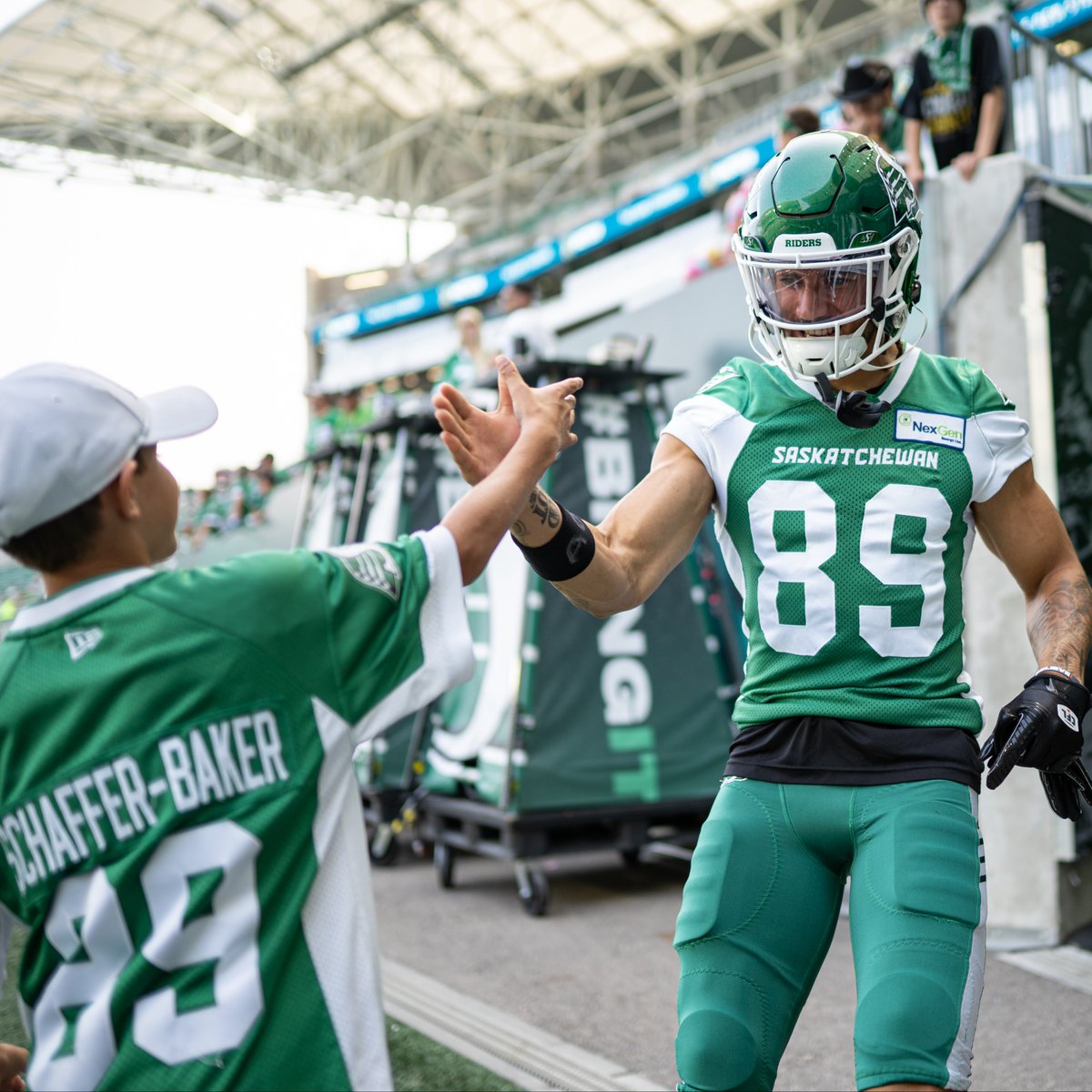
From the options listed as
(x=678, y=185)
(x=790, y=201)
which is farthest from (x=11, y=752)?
(x=678, y=185)

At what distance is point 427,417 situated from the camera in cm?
643

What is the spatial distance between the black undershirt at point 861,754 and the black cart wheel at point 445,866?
175 inches

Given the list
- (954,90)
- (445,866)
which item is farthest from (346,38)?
(445,866)

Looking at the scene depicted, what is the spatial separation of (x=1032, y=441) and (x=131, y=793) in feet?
14.1

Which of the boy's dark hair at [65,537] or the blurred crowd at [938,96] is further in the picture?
the blurred crowd at [938,96]

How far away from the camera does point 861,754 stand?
2.15 meters

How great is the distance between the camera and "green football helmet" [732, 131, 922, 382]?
90.7 inches

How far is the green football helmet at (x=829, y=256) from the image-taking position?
7.55 feet

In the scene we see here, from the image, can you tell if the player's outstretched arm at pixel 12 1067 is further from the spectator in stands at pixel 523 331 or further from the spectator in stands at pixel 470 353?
the spectator in stands at pixel 470 353

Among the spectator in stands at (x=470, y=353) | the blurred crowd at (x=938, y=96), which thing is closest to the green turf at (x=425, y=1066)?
the blurred crowd at (x=938, y=96)

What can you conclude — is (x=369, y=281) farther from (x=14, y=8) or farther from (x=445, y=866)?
(x=445, y=866)

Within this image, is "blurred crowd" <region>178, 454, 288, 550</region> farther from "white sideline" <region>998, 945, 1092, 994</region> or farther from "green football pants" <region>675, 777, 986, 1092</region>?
"green football pants" <region>675, 777, 986, 1092</region>

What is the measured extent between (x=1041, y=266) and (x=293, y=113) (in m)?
32.8

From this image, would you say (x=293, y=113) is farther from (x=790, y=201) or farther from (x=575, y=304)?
(x=790, y=201)
